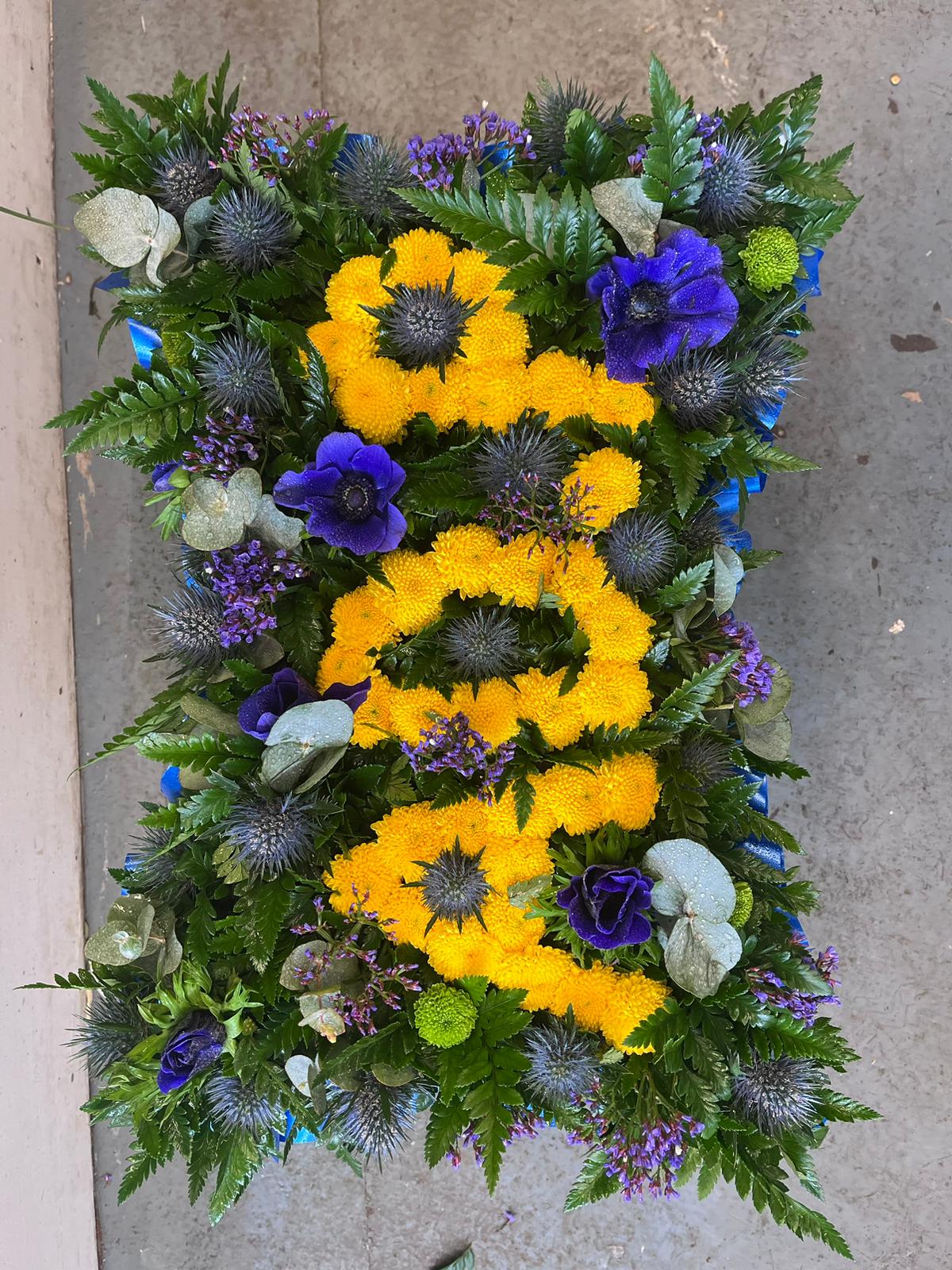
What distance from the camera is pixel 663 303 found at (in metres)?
1.50

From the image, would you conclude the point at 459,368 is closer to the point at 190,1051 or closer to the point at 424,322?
the point at 424,322

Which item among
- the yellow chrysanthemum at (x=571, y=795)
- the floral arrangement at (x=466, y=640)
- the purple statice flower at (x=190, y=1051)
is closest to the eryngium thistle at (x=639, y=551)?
the floral arrangement at (x=466, y=640)

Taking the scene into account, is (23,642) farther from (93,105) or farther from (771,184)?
(771,184)

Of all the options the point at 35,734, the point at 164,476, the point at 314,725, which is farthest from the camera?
the point at 35,734

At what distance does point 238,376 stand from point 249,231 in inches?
11.7

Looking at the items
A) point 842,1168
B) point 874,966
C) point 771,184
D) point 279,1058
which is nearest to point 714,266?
point 771,184

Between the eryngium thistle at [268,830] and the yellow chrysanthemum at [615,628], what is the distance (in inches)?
26.0

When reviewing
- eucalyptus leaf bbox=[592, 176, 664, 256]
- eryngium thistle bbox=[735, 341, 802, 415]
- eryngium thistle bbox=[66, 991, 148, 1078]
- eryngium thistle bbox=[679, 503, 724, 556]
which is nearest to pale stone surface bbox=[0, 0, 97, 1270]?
eryngium thistle bbox=[66, 991, 148, 1078]

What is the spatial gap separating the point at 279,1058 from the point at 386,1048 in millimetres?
273

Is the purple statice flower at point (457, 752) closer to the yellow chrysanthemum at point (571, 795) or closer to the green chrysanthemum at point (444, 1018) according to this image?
the yellow chrysanthemum at point (571, 795)

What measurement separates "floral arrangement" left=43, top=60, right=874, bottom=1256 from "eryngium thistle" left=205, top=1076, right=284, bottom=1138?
0.01m

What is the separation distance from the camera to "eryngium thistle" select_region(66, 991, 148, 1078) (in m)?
1.68

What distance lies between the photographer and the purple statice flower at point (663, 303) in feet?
4.81

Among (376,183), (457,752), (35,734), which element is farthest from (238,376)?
(35,734)
